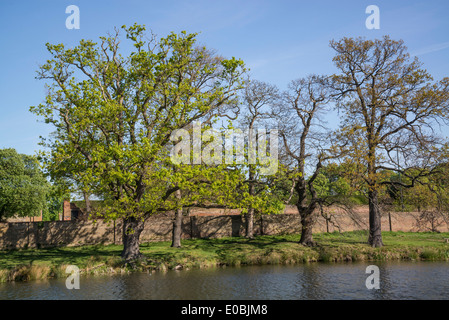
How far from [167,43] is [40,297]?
54.1 feet

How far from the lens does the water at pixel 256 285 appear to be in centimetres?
1808

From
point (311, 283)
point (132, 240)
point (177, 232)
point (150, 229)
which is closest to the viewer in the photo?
point (311, 283)

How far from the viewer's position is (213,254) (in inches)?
1212

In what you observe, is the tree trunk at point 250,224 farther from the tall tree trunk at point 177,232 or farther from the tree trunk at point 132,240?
the tree trunk at point 132,240

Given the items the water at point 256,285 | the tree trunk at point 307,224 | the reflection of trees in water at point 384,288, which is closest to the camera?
the reflection of trees in water at point 384,288

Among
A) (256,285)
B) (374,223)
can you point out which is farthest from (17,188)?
(374,223)

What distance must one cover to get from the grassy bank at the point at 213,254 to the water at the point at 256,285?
152 cm

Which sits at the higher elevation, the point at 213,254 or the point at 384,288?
the point at 213,254

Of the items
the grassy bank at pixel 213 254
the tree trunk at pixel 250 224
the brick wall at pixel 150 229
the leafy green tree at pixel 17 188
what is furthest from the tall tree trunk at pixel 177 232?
the leafy green tree at pixel 17 188

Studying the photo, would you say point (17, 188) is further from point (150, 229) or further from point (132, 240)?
point (132, 240)

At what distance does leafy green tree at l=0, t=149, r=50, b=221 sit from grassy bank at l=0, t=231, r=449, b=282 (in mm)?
11710

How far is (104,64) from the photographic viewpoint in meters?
28.1

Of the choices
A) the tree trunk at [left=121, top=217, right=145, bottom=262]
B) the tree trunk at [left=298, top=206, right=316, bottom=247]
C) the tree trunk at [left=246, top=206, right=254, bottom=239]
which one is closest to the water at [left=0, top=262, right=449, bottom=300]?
the tree trunk at [left=121, top=217, right=145, bottom=262]

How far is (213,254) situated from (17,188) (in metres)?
25.4
